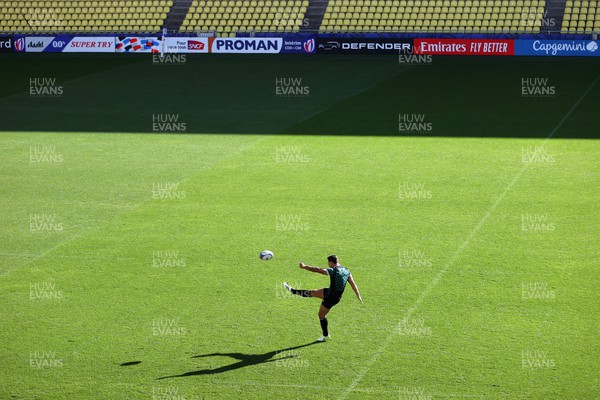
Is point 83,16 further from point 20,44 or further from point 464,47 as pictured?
point 464,47

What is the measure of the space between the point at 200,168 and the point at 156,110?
8800 mm

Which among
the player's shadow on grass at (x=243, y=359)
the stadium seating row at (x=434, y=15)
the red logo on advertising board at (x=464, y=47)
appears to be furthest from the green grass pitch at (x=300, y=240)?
the stadium seating row at (x=434, y=15)

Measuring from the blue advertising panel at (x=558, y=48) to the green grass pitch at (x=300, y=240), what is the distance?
2984 mm

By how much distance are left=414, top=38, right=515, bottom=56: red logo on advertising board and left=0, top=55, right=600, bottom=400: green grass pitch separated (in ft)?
14.4

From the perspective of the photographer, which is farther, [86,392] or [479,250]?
[479,250]

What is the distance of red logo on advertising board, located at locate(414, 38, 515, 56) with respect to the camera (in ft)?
151

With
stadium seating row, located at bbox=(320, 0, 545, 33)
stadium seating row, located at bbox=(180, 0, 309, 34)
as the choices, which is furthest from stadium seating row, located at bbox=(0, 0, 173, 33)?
stadium seating row, located at bbox=(320, 0, 545, 33)

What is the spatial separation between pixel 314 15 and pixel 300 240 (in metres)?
30.2

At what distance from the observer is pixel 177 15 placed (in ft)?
176

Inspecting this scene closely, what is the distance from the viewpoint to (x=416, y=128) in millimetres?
34562

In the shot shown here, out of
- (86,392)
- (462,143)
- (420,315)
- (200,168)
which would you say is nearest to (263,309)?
(420,315)

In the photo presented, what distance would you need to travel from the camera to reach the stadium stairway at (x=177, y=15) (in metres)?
52.6

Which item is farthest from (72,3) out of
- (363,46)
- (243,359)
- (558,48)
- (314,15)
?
(243,359)

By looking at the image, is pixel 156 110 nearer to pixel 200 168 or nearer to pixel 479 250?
pixel 200 168
